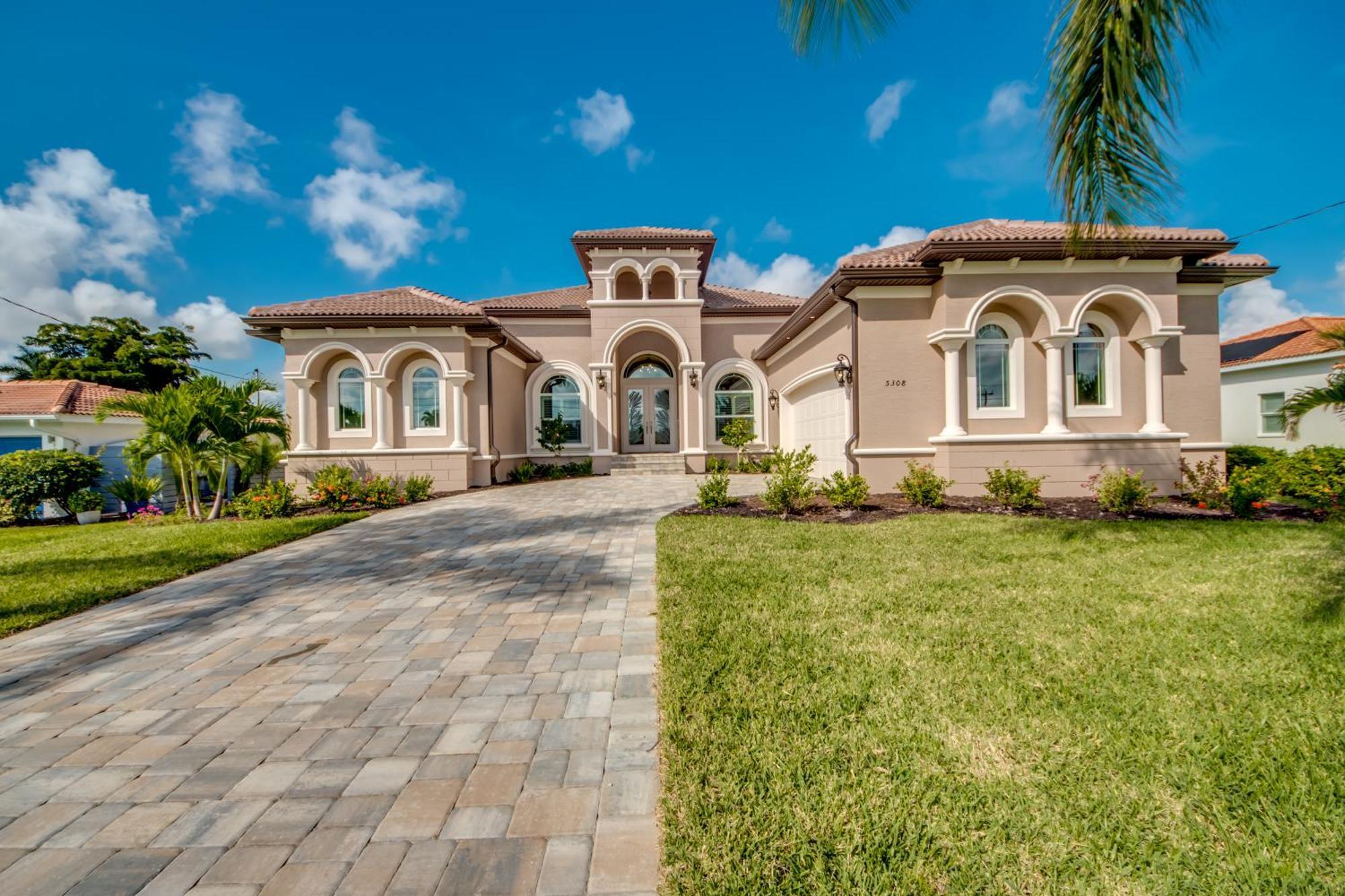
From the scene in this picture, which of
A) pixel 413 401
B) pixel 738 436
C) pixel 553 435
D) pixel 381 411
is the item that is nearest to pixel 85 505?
pixel 381 411

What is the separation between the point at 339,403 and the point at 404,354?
83.7 inches

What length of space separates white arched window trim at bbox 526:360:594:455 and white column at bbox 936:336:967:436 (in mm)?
10436

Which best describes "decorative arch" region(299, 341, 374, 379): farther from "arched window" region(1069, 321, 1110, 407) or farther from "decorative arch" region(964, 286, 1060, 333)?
"arched window" region(1069, 321, 1110, 407)

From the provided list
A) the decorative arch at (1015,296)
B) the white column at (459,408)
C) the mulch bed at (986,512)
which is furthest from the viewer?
the white column at (459,408)

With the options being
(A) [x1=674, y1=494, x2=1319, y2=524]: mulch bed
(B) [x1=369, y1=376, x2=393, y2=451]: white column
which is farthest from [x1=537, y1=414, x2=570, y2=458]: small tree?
(A) [x1=674, y1=494, x2=1319, y2=524]: mulch bed

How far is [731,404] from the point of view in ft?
57.3

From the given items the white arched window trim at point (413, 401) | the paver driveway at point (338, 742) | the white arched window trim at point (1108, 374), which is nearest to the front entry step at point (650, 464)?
the white arched window trim at point (413, 401)

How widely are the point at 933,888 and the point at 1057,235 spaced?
36.6 feet

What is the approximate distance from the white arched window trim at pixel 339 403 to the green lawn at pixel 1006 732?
443 inches

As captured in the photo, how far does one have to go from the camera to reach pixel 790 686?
2885mm

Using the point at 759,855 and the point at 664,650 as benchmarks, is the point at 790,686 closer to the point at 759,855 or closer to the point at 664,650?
the point at 664,650

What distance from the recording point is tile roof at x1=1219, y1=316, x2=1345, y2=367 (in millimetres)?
14406

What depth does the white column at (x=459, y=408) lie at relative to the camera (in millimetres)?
12656

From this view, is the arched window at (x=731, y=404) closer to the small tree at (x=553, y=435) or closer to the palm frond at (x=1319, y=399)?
the small tree at (x=553, y=435)
